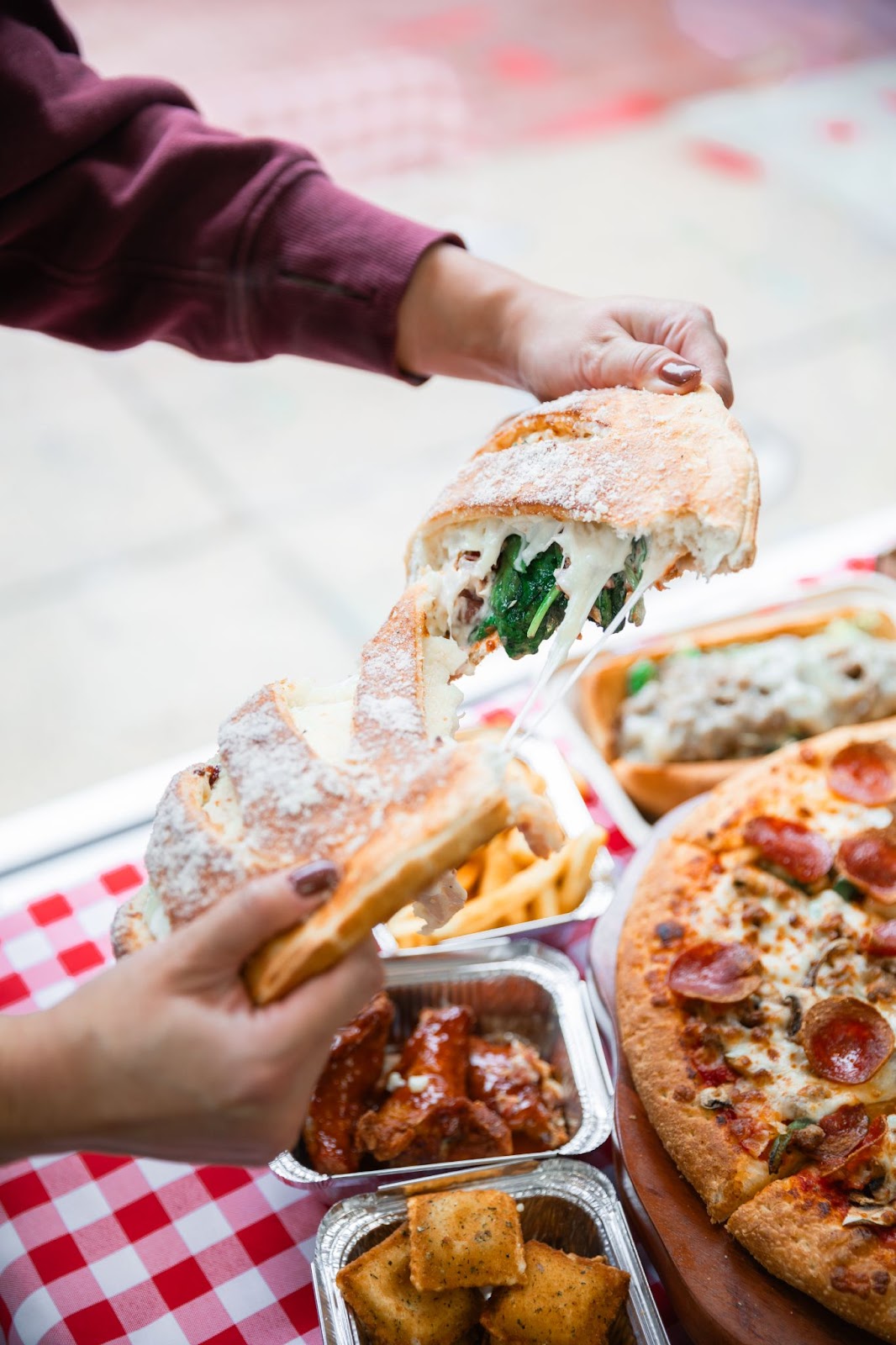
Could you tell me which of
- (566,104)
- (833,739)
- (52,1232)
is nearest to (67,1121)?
(52,1232)

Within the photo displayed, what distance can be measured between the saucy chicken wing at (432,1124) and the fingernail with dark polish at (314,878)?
3.08 feet

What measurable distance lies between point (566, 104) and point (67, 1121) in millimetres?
8467

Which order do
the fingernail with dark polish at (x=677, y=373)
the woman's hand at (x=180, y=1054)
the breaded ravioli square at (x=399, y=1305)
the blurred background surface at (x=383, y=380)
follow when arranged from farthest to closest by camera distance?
1. the blurred background surface at (x=383, y=380)
2. the fingernail with dark polish at (x=677, y=373)
3. the breaded ravioli square at (x=399, y=1305)
4. the woman's hand at (x=180, y=1054)

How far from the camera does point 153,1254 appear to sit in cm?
225

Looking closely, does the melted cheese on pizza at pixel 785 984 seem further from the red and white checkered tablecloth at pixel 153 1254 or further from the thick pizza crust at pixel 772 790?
the red and white checkered tablecloth at pixel 153 1254

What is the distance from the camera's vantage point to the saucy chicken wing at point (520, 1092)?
235cm

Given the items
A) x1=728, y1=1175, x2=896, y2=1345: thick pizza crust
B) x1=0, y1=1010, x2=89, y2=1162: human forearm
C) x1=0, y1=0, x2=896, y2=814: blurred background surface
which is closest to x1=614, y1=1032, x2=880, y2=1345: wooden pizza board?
x1=728, y1=1175, x2=896, y2=1345: thick pizza crust

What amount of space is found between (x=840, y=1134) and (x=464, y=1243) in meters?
0.69

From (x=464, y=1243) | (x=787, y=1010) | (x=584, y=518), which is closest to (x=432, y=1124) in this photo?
(x=464, y=1243)

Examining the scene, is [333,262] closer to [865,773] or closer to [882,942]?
[865,773]

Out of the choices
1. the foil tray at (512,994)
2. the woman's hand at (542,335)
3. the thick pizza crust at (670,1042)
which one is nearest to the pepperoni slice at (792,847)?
the thick pizza crust at (670,1042)

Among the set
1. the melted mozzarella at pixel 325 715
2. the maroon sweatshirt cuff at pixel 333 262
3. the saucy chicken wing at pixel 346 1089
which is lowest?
the saucy chicken wing at pixel 346 1089

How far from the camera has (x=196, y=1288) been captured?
2.19m

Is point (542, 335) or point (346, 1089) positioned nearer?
point (346, 1089)
